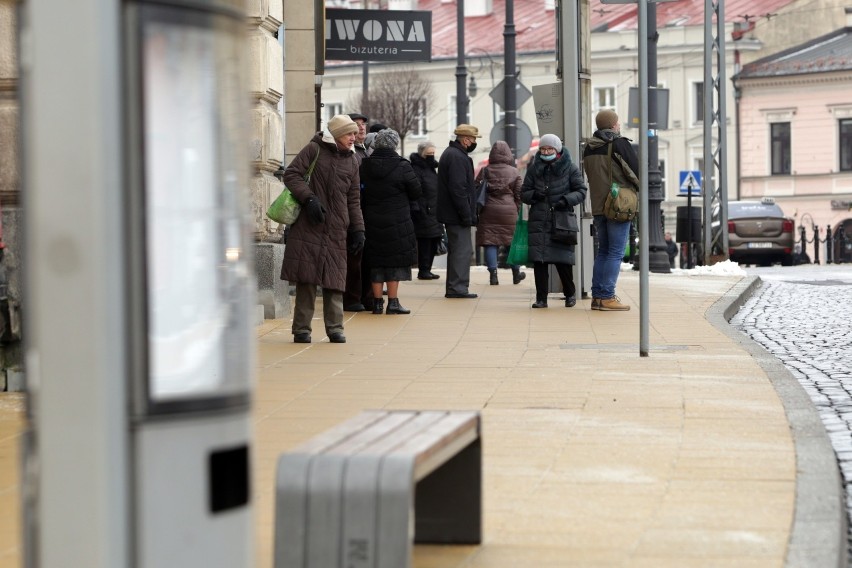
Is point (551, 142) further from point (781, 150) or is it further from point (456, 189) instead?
point (781, 150)

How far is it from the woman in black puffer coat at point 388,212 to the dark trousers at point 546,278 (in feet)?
5.07

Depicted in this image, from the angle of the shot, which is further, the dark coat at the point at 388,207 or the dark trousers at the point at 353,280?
the dark trousers at the point at 353,280

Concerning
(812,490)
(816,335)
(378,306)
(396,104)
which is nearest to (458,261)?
(378,306)

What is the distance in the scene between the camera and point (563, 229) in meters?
16.6

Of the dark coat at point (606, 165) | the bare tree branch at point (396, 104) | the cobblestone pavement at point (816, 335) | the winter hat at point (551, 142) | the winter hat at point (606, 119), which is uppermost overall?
the bare tree branch at point (396, 104)

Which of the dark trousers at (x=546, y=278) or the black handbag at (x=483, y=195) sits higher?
the black handbag at (x=483, y=195)

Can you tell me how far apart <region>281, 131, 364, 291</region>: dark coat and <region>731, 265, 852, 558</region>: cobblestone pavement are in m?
3.35

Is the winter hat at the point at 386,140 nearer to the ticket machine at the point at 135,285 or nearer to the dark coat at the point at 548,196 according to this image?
the dark coat at the point at 548,196

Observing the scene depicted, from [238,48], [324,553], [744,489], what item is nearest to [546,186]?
[744,489]

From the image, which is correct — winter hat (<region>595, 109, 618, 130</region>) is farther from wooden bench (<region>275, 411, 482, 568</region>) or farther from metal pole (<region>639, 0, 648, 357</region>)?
wooden bench (<region>275, 411, 482, 568</region>)

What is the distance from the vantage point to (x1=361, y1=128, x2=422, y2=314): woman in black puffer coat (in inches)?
611

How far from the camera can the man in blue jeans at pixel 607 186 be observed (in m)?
16.1

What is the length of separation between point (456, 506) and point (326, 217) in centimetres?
796

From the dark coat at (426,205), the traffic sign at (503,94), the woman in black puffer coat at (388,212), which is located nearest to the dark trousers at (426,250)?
the dark coat at (426,205)
